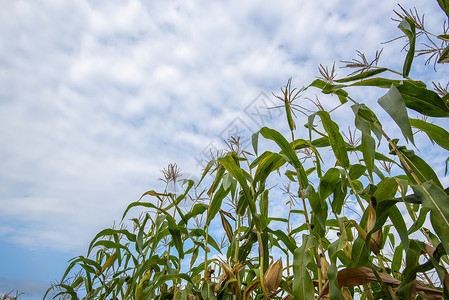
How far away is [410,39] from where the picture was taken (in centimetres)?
66

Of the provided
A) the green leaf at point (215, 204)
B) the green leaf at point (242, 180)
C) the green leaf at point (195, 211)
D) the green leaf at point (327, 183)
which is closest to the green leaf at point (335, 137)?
the green leaf at point (327, 183)

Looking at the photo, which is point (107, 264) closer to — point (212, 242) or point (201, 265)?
point (201, 265)

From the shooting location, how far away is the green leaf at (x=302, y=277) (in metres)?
0.62

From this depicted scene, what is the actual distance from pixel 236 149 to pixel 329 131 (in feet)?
1.49

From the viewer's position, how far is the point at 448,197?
0.52 m

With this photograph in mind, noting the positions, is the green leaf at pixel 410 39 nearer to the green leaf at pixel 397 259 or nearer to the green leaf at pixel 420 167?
the green leaf at pixel 420 167

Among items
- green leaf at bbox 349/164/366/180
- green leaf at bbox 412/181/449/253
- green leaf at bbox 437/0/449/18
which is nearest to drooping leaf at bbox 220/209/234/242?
green leaf at bbox 349/164/366/180

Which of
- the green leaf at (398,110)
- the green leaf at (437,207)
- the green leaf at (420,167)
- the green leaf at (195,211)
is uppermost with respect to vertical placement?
the green leaf at (195,211)

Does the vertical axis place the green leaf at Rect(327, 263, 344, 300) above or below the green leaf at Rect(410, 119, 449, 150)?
below

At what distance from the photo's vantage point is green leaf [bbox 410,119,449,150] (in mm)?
688

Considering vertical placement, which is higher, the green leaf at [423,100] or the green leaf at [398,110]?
the green leaf at [423,100]

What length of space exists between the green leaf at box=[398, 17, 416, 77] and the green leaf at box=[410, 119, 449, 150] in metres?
0.13

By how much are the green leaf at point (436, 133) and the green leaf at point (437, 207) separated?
236 mm

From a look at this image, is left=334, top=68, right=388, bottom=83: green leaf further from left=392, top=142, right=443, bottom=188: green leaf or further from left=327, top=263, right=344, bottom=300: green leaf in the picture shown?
left=327, top=263, right=344, bottom=300: green leaf
